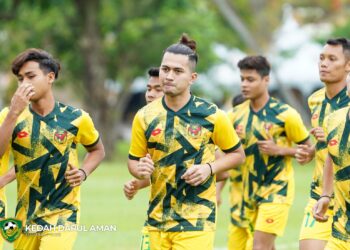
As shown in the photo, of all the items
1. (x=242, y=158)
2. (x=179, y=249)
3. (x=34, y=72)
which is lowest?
(x=179, y=249)

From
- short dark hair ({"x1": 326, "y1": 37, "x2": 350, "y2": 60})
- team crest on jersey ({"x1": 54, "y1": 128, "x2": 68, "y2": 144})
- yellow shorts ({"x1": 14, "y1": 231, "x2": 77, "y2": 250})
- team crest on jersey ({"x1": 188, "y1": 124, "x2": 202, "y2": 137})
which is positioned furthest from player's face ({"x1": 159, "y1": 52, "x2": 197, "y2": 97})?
short dark hair ({"x1": 326, "y1": 37, "x2": 350, "y2": 60})

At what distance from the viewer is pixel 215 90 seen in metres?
58.4

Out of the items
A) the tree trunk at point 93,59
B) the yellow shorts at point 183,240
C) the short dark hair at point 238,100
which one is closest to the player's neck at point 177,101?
the yellow shorts at point 183,240

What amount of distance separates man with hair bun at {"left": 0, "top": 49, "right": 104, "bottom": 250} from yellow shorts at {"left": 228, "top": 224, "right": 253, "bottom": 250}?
376cm

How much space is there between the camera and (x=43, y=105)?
934 cm

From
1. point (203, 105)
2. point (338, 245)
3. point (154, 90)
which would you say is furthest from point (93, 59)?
point (338, 245)

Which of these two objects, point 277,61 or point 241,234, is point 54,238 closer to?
point 241,234

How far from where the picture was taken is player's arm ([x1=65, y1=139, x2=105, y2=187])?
9.19m

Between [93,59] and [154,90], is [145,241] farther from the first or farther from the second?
[93,59]

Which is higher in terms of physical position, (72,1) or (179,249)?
(72,1)

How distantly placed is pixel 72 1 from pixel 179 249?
1279 inches

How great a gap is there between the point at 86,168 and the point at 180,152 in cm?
106

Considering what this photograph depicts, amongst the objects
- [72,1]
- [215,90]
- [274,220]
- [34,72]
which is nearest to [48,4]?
[72,1]

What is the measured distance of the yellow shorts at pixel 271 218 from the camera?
12.1 m
